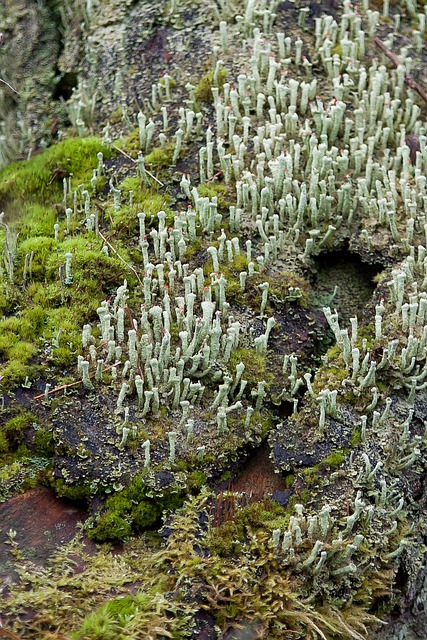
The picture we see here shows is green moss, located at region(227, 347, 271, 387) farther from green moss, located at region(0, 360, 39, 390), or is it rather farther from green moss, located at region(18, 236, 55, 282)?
green moss, located at region(18, 236, 55, 282)

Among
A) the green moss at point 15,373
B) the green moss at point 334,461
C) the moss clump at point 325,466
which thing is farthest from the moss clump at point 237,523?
the green moss at point 15,373

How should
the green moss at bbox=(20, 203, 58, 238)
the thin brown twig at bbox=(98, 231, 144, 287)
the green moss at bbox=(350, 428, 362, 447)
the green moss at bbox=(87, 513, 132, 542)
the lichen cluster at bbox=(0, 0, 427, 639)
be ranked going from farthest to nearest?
the green moss at bbox=(20, 203, 58, 238) → the thin brown twig at bbox=(98, 231, 144, 287) → the green moss at bbox=(350, 428, 362, 447) → the green moss at bbox=(87, 513, 132, 542) → the lichen cluster at bbox=(0, 0, 427, 639)

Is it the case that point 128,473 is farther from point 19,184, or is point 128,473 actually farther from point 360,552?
point 19,184

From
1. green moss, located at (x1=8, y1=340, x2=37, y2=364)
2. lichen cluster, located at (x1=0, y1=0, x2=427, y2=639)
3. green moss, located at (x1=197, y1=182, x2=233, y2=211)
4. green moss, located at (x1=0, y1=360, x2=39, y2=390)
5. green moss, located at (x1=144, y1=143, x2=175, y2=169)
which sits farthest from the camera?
green moss, located at (x1=144, y1=143, x2=175, y2=169)

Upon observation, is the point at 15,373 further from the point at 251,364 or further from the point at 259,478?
the point at 259,478

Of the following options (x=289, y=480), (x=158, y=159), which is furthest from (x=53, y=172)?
(x=289, y=480)

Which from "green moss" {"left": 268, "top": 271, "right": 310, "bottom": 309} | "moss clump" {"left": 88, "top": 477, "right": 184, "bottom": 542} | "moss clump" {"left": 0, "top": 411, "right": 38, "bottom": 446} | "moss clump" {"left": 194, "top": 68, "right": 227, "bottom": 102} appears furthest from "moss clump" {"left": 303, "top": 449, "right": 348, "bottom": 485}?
"moss clump" {"left": 194, "top": 68, "right": 227, "bottom": 102}

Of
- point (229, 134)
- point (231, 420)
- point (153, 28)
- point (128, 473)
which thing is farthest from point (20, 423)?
point (153, 28)

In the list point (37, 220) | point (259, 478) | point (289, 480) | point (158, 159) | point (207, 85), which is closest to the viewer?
point (289, 480)
